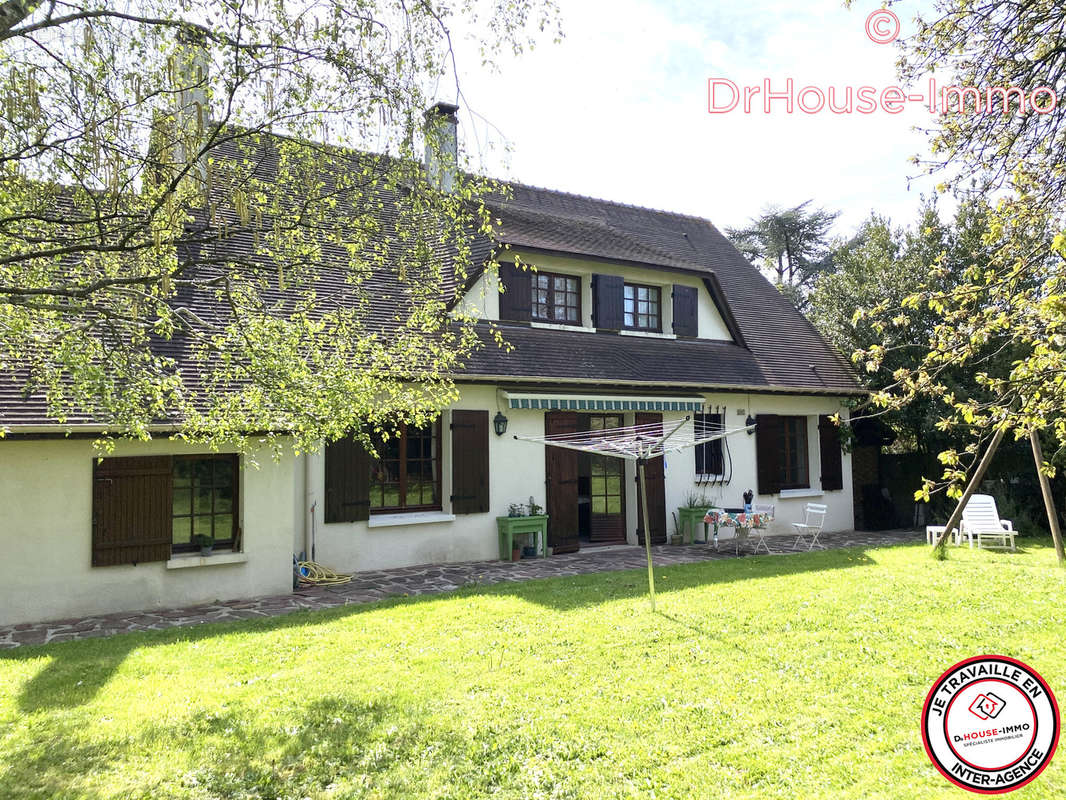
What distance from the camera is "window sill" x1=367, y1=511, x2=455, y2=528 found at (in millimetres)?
13016

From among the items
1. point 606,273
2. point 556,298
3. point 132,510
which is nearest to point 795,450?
point 606,273

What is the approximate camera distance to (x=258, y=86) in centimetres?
629

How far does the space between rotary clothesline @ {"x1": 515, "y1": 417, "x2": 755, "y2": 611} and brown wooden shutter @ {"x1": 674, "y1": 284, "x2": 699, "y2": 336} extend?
2548 millimetres

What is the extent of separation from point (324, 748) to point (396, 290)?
419 inches

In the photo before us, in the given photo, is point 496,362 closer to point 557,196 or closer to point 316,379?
point 316,379

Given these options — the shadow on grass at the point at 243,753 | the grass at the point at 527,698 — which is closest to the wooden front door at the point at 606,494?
the grass at the point at 527,698

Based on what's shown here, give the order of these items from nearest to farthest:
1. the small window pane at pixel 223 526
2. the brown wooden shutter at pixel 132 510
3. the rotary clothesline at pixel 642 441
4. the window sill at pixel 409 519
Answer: the brown wooden shutter at pixel 132 510, the rotary clothesline at pixel 642 441, the small window pane at pixel 223 526, the window sill at pixel 409 519

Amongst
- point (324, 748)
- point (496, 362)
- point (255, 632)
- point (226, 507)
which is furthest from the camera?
point (496, 362)

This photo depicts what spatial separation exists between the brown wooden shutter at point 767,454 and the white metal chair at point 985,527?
401 cm

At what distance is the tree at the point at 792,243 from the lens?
41125mm

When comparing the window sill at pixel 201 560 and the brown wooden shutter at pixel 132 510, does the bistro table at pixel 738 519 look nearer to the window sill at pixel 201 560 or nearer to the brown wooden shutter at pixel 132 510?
the window sill at pixel 201 560

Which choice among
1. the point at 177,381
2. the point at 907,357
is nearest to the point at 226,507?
the point at 177,381
